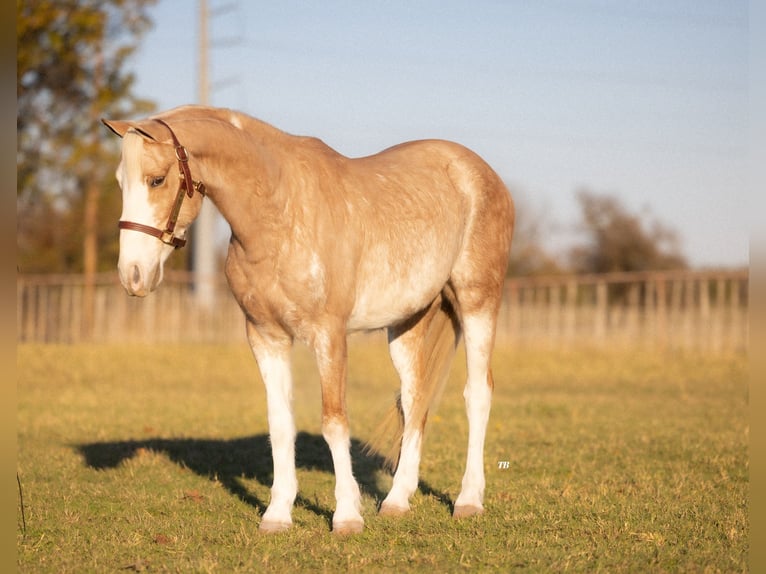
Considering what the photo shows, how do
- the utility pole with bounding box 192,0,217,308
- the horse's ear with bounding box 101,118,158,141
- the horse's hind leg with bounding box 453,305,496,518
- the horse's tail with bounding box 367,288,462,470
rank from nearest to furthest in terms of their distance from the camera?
the horse's ear with bounding box 101,118,158,141 → the horse's hind leg with bounding box 453,305,496,518 → the horse's tail with bounding box 367,288,462,470 → the utility pole with bounding box 192,0,217,308

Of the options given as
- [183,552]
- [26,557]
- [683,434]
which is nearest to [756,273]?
[183,552]

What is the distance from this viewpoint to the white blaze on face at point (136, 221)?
502 cm

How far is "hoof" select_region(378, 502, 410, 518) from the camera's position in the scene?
20.5 ft

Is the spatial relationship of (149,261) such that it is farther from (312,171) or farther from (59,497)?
(59,497)

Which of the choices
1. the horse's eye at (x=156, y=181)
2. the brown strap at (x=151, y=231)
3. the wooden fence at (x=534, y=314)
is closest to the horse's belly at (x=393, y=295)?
the brown strap at (x=151, y=231)

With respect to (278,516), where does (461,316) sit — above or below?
above

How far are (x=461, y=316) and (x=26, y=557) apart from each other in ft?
10.7

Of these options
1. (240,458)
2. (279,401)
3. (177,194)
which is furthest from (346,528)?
(240,458)

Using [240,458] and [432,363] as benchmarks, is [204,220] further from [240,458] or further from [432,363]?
[432,363]

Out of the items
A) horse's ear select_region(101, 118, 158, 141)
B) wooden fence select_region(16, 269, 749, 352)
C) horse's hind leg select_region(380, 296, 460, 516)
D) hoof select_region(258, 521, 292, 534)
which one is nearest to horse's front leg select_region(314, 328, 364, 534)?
hoof select_region(258, 521, 292, 534)

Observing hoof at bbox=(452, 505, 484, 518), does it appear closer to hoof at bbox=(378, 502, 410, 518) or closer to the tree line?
hoof at bbox=(378, 502, 410, 518)

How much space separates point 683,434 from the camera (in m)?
9.98

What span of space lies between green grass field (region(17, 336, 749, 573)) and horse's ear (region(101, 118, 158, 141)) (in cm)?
225

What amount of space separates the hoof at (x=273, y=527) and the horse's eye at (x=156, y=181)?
2.11 m
